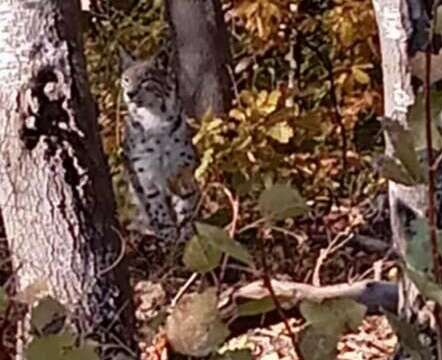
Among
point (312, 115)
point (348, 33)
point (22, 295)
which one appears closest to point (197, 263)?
point (22, 295)

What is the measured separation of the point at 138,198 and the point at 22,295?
21.2ft

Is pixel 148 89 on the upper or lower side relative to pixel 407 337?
lower

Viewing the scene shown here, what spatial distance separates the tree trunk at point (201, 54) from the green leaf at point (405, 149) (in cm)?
734

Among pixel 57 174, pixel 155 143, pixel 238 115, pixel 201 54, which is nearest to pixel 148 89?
pixel 155 143

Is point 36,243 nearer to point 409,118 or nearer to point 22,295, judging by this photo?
point 22,295

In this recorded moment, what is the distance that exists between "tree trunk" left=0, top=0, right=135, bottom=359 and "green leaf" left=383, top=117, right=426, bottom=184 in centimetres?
201

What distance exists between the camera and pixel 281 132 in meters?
6.58

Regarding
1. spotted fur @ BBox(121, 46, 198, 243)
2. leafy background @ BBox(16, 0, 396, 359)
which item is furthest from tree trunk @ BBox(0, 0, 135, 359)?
spotted fur @ BBox(121, 46, 198, 243)

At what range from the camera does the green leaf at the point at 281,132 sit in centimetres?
656

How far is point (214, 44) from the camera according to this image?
8586 mm

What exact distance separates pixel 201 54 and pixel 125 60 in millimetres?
478

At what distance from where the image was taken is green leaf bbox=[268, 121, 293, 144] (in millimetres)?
6557

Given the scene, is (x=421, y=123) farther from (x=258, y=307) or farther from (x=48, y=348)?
(x=48, y=348)

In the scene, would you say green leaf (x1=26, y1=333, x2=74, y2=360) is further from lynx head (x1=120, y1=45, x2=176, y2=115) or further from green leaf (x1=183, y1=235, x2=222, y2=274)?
lynx head (x1=120, y1=45, x2=176, y2=115)
